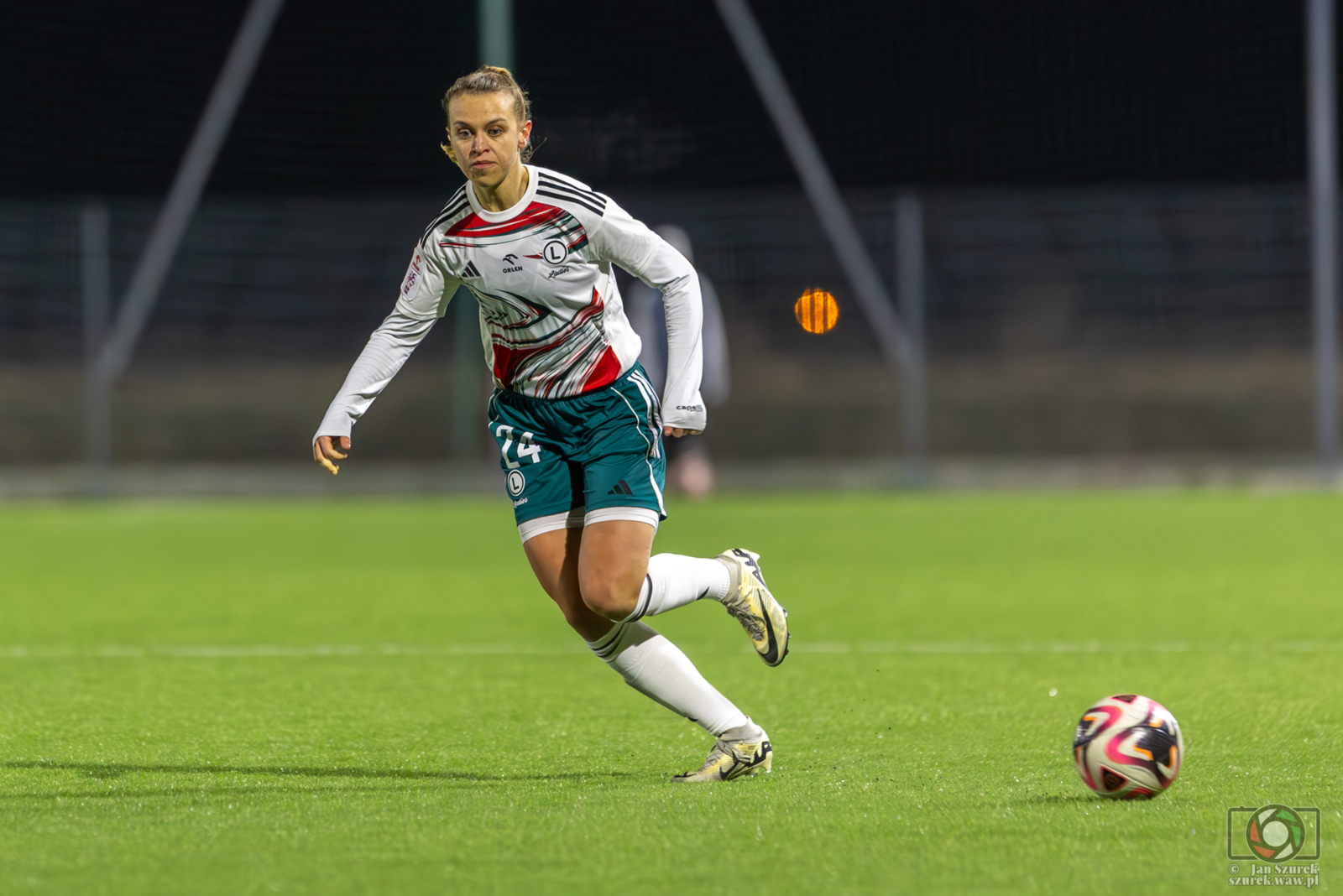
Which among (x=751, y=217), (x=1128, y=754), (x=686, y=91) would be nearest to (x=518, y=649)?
(x=1128, y=754)

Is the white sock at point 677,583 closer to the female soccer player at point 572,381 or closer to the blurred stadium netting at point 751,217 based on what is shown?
the female soccer player at point 572,381

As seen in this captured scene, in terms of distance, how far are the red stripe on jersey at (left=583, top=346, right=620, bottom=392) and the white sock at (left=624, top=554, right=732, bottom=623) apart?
466 mm

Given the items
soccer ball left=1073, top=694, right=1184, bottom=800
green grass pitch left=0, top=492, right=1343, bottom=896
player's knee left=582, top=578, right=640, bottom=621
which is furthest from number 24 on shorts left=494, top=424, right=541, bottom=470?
soccer ball left=1073, top=694, right=1184, bottom=800

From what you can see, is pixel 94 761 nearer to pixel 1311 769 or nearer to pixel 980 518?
pixel 1311 769

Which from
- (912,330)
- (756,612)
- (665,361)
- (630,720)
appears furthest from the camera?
(912,330)

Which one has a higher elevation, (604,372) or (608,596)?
(604,372)

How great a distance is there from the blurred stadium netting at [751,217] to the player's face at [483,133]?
1040cm

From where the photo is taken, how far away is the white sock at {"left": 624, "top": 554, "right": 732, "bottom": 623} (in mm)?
4516

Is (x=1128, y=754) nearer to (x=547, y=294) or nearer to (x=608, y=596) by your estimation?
(x=608, y=596)
